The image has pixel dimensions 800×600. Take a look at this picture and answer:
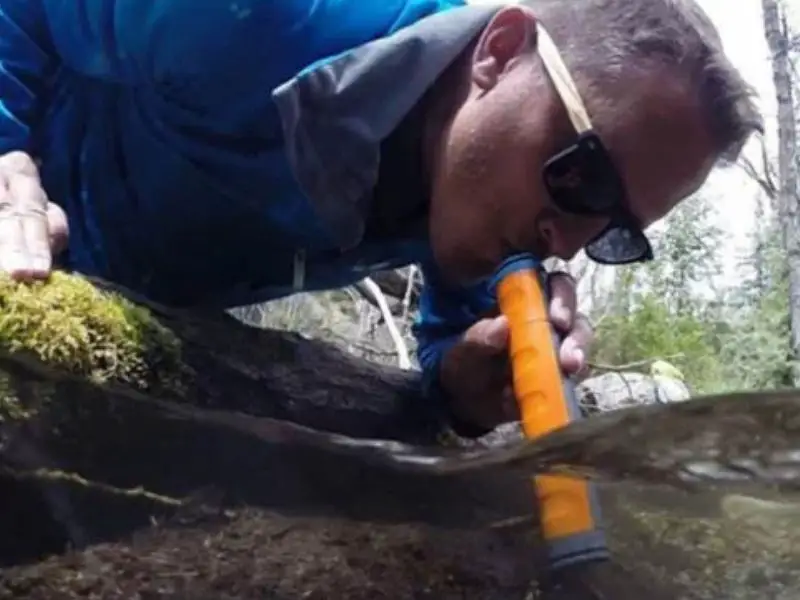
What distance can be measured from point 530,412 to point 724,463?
19 cm

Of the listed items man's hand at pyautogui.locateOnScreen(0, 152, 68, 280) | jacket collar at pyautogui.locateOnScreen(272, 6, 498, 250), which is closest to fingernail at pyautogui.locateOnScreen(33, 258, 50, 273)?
man's hand at pyautogui.locateOnScreen(0, 152, 68, 280)

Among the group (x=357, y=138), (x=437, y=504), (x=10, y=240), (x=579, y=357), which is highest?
(x=357, y=138)

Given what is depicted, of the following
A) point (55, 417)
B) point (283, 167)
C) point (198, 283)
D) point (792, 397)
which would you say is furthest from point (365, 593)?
point (198, 283)

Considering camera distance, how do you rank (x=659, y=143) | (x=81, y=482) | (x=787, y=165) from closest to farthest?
1. (x=81, y=482)
2. (x=659, y=143)
3. (x=787, y=165)

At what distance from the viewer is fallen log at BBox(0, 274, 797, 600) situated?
32.4 inches

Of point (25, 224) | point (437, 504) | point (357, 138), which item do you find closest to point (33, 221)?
point (25, 224)

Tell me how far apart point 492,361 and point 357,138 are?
0.88 feet

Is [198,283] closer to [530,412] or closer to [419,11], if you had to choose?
[419,11]

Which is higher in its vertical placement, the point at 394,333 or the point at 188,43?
the point at 394,333

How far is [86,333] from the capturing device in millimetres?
952

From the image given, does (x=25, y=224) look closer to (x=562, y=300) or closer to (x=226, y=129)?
(x=226, y=129)

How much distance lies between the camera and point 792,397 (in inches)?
37.5

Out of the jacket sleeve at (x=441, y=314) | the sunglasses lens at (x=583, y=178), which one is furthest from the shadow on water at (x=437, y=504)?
the jacket sleeve at (x=441, y=314)

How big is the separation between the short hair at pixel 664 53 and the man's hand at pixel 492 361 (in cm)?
20
